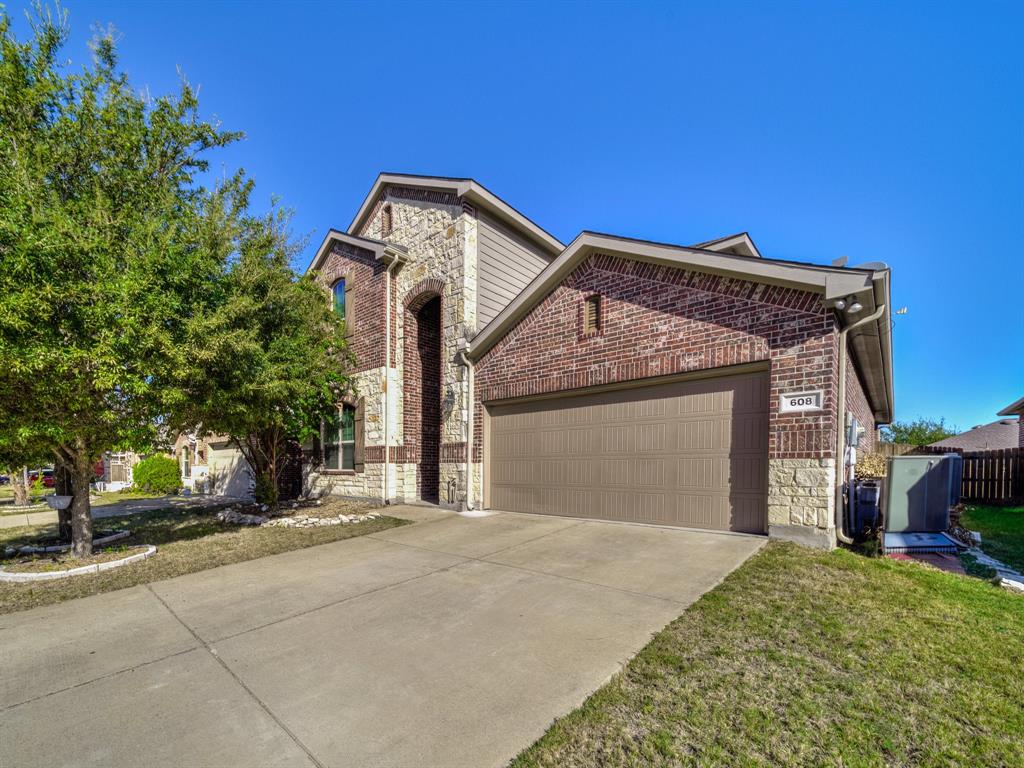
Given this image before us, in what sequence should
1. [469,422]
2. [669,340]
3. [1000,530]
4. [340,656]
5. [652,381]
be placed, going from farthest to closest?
[469,422] → [1000,530] → [652,381] → [669,340] → [340,656]

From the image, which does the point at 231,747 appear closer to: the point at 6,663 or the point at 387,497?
the point at 6,663

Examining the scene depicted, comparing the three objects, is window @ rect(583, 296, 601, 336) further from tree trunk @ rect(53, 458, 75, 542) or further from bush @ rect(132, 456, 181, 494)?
bush @ rect(132, 456, 181, 494)

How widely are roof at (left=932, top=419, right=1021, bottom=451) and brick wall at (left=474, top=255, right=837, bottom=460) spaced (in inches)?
1001

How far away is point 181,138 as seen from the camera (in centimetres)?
802

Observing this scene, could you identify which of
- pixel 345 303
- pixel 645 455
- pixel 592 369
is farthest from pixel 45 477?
pixel 645 455

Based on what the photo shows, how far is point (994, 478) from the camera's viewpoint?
1273 centimetres

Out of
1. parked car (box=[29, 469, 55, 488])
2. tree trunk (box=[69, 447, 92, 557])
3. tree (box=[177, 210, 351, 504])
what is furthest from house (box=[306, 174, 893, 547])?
parked car (box=[29, 469, 55, 488])

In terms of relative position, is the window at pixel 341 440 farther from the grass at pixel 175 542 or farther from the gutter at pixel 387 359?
the gutter at pixel 387 359

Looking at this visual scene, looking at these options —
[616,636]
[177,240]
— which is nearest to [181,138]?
[177,240]

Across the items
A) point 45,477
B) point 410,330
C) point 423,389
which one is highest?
point 410,330

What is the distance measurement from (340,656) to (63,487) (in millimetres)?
7301

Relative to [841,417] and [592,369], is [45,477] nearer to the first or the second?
[592,369]

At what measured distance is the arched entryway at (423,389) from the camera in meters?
11.8

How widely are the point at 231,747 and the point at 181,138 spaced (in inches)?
368
